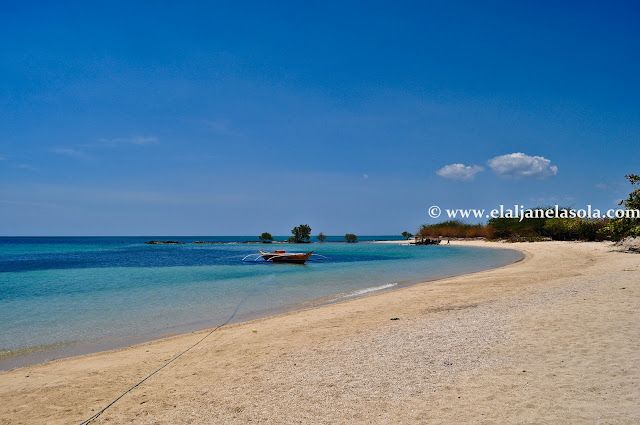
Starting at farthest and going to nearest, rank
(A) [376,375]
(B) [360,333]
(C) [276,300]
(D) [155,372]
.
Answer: (C) [276,300]
(B) [360,333]
(D) [155,372]
(A) [376,375]

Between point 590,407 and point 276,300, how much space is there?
35.8 ft

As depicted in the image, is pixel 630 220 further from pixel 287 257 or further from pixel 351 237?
pixel 351 237

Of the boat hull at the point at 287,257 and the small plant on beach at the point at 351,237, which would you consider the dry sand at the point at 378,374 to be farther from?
the small plant on beach at the point at 351,237

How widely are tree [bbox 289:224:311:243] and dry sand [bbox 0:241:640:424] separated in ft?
258

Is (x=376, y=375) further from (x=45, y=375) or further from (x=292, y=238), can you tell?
(x=292, y=238)

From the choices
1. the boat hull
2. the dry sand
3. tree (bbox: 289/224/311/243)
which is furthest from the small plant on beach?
the dry sand

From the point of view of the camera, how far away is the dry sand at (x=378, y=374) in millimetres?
3979

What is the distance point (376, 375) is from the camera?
16.4 ft

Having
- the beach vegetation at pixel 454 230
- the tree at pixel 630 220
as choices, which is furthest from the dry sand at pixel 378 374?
the beach vegetation at pixel 454 230

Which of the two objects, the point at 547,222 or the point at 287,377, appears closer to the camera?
the point at 287,377

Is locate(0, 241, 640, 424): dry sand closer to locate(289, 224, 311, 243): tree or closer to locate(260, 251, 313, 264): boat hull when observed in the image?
locate(260, 251, 313, 264): boat hull

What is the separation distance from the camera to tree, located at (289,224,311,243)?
87500mm

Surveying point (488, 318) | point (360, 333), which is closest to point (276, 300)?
point (360, 333)

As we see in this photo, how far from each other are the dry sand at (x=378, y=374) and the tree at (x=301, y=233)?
7867cm
